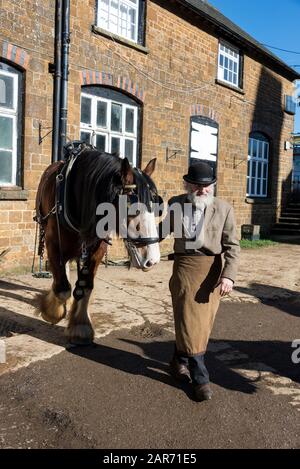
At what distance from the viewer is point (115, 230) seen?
3.73m

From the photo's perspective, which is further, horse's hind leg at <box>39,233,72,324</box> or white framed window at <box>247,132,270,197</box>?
white framed window at <box>247,132,270,197</box>

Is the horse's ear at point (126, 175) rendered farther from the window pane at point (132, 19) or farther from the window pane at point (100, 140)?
the window pane at point (132, 19)

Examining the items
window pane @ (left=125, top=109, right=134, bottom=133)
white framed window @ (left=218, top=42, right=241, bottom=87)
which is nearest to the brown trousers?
window pane @ (left=125, top=109, right=134, bottom=133)

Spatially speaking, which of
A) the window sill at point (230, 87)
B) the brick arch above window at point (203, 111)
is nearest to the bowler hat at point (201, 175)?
the brick arch above window at point (203, 111)

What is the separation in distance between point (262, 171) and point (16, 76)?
10122 mm

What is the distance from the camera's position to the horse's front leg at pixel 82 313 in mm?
4391

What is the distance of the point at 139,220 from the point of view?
3.53 m

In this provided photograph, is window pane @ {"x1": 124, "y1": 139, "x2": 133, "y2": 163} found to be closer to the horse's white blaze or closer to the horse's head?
the horse's head

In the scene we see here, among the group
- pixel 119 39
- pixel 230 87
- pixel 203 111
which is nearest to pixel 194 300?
pixel 119 39

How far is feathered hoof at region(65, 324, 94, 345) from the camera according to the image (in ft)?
14.4

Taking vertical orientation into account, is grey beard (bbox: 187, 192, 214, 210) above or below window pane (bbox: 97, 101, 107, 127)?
below

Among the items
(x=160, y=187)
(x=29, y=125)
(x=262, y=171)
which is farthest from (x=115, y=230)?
(x=262, y=171)

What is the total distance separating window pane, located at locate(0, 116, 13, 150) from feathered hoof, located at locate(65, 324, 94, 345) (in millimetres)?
4643

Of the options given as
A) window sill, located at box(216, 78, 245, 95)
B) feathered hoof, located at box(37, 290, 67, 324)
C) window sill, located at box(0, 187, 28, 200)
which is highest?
window sill, located at box(216, 78, 245, 95)
